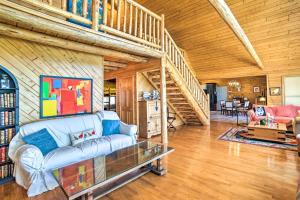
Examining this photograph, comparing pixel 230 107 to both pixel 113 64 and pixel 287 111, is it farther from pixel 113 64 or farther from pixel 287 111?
pixel 113 64

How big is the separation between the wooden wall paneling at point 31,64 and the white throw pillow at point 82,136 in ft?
2.74

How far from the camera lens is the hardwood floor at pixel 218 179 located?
2119 millimetres

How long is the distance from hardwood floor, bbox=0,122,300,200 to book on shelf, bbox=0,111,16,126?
966 millimetres

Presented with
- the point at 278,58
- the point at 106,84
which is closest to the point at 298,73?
the point at 278,58

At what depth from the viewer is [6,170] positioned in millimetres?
2635

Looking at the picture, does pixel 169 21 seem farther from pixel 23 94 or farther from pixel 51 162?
pixel 51 162

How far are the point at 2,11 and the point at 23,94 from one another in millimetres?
1590

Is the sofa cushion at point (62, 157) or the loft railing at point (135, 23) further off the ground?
the loft railing at point (135, 23)

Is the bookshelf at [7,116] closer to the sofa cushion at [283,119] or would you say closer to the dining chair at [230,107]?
the sofa cushion at [283,119]

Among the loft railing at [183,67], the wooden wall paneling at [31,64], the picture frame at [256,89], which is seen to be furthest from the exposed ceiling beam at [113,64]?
the picture frame at [256,89]

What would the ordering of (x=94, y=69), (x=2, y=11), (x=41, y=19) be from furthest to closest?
1. (x=94, y=69)
2. (x=41, y=19)
3. (x=2, y=11)

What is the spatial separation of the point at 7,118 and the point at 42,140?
72 cm

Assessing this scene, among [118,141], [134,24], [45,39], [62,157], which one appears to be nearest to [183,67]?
[134,24]

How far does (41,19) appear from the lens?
2.11 m
